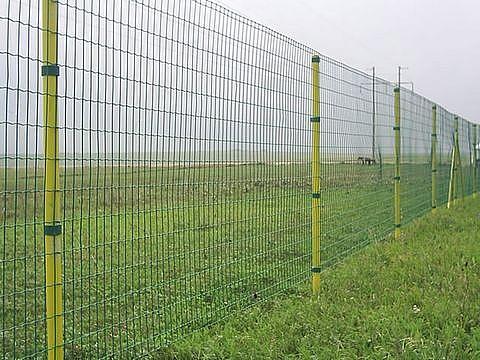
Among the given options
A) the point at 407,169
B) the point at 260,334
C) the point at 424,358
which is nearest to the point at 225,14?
the point at 260,334

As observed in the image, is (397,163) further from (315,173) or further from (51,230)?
(51,230)

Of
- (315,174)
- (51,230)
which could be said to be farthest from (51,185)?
(315,174)

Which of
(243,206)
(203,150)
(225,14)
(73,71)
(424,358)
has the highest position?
(225,14)

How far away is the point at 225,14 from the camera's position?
479 centimetres

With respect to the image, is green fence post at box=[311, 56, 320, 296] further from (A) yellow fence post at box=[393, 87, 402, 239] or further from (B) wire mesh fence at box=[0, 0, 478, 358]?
(A) yellow fence post at box=[393, 87, 402, 239]

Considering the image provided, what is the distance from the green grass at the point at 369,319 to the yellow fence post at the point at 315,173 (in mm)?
212

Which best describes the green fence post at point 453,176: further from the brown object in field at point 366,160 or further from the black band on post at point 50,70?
the black band on post at point 50,70

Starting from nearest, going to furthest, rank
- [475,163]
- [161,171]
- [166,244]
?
[161,171] < [166,244] < [475,163]

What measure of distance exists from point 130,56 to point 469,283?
373 cm

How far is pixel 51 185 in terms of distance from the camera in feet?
10.9

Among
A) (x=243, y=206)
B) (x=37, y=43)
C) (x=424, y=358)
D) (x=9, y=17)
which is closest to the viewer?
(x=9, y=17)

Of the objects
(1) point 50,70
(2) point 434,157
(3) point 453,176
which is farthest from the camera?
(3) point 453,176

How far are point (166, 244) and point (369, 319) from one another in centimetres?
187

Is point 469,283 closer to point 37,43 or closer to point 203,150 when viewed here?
→ point 203,150
